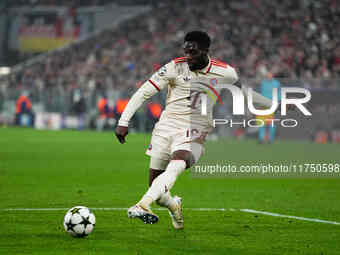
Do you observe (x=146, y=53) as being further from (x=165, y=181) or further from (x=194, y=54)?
(x=165, y=181)

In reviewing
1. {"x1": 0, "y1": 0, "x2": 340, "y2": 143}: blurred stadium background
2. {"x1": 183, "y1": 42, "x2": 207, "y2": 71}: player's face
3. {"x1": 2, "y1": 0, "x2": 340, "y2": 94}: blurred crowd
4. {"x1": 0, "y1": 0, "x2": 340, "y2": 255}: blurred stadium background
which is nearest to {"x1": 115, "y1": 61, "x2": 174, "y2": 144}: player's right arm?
{"x1": 183, "y1": 42, "x2": 207, "y2": 71}: player's face

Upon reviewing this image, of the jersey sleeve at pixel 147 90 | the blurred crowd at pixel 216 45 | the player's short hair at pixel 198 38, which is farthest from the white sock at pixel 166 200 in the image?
the blurred crowd at pixel 216 45

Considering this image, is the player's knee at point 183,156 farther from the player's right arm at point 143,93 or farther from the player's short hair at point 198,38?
the player's short hair at point 198,38

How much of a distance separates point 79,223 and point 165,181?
0.88m

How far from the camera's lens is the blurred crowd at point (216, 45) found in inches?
1358

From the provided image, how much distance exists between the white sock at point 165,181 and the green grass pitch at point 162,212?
44 cm

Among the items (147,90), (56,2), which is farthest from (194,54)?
(56,2)

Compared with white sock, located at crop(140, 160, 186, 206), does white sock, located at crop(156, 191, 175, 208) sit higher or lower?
lower

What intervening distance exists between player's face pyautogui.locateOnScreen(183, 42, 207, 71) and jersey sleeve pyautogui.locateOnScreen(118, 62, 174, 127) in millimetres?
224

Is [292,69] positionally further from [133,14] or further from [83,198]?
[83,198]

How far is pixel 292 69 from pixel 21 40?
Result: 22.6 m

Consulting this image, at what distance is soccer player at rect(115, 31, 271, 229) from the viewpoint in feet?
25.3

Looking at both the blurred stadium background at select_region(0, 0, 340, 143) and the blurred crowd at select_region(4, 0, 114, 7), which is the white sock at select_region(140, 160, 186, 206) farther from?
the blurred crowd at select_region(4, 0, 114, 7)

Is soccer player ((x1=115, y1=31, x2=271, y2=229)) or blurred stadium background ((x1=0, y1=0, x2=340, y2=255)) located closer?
soccer player ((x1=115, y1=31, x2=271, y2=229))
